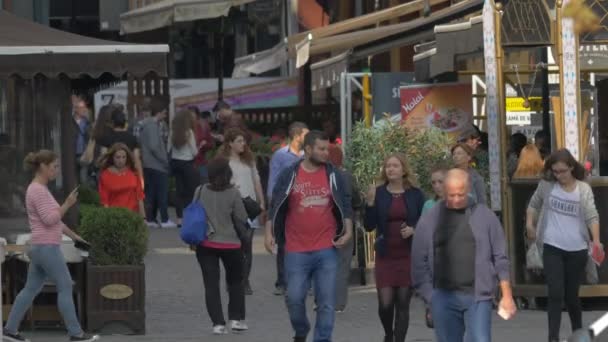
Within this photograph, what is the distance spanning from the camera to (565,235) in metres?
13.1

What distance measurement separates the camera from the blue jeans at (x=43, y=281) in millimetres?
13078

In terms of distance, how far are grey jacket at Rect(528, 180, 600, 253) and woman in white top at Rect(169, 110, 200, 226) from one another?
10779mm

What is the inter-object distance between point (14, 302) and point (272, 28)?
20.2 meters

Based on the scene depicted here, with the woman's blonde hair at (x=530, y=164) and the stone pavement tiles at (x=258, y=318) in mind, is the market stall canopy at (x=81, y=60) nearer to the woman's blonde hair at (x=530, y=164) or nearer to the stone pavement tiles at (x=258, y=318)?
the stone pavement tiles at (x=258, y=318)

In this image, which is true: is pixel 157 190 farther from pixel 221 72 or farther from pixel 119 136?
pixel 221 72

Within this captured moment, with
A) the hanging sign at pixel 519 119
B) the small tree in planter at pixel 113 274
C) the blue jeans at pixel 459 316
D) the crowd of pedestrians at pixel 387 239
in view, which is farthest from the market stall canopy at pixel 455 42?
the blue jeans at pixel 459 316

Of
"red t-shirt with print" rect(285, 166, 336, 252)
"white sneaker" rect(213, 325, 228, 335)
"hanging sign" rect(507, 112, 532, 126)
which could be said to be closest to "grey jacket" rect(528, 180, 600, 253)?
"red t-shirt with print" rect(285, 166, 336, 252)

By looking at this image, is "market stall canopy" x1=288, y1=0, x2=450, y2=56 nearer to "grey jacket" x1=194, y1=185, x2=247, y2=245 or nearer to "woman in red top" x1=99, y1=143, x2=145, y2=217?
"woman in red top" x1=99, y1=143, x2=145, y2=217

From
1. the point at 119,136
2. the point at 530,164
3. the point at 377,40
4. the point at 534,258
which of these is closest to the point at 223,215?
the point at 534,258

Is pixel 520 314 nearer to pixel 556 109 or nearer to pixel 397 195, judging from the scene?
pixel 556 109

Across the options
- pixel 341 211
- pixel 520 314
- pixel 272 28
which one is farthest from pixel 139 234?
pixel 272 28

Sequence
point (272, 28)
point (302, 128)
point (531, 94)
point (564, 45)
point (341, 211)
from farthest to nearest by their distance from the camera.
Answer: point (272, 28)
point (531, 94)
point (302, 128)
point (564, 45)
point (341, 211)

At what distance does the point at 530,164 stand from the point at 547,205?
2.61m

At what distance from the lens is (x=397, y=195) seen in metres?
12.9
